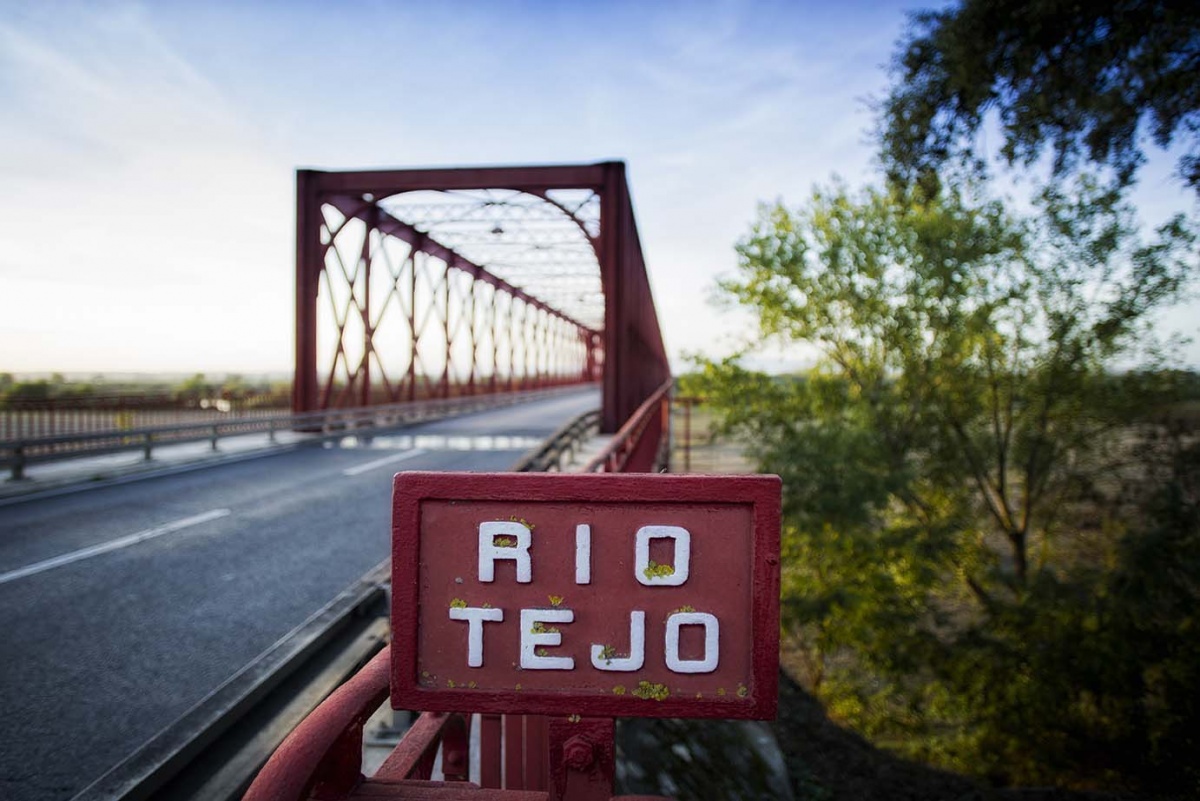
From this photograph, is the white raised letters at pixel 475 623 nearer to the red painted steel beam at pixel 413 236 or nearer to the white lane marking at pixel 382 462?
the white lane marking at pixel 382 462

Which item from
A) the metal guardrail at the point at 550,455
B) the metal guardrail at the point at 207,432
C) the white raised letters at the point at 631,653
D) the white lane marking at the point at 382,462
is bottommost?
the white lane marking at the point at 382,462

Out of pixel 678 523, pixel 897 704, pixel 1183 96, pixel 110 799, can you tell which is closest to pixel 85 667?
pixel 110 799

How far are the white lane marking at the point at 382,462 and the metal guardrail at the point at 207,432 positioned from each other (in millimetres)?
3106

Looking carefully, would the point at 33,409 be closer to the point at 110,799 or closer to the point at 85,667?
the point at 85,667

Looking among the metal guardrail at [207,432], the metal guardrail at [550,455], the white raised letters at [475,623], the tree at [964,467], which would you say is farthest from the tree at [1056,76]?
the metal guardrail at [207,432]

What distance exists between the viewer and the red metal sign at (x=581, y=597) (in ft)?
4.83

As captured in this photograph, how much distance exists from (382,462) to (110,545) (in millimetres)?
6692

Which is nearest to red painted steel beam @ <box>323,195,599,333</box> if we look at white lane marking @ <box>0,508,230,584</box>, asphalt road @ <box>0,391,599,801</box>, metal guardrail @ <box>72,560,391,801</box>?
asphalt road @ <box>0,391,599,801</box>

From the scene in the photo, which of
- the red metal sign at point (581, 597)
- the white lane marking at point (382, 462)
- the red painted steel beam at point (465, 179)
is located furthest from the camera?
the red painted steel beam at point (465, 179)

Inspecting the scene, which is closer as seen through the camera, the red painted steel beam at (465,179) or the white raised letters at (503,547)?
the white raised letters at (503,547)

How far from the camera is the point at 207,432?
1484 centimetres

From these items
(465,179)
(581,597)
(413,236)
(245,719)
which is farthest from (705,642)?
(413,236)

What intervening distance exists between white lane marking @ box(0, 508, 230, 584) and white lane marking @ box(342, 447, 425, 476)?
11.7 ft

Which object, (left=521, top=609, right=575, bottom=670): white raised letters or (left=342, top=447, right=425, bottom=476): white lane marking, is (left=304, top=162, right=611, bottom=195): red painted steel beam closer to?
(left=342, top=447, right=425, bottom=476): white lane marking
